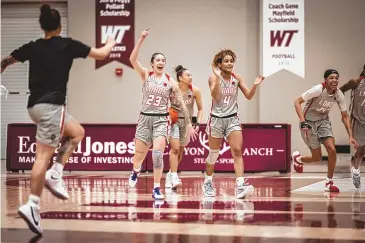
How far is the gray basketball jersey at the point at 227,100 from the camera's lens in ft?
33.9

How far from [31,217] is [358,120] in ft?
22.8

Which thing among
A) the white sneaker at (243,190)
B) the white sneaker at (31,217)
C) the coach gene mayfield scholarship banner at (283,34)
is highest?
the coach gene mayfield scholarship banner at (283,34)

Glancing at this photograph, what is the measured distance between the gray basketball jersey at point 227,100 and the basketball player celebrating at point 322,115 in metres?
1.15

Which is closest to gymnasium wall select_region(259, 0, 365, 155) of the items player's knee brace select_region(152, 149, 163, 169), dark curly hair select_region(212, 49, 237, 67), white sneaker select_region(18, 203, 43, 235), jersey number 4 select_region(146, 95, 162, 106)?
dark curly hair select_region(212, 49, 237, 67)

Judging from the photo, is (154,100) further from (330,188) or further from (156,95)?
(330,188)

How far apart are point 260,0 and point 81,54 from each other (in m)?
14.1

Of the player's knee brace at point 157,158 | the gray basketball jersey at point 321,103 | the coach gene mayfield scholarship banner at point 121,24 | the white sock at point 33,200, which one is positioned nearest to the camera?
the white sock at point 33,200

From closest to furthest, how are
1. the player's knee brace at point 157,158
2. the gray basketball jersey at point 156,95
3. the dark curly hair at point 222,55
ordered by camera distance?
the player's knee brace at point 157,158 < the gray basketball jersey at point 156,95 < the dark curly hair at point 222,55

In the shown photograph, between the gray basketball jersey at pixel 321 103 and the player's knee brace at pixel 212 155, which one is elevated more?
the gray basketball jersey at pixel 321 103

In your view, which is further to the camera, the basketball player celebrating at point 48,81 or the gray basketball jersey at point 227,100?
the gray basketball jersey at point 227,100

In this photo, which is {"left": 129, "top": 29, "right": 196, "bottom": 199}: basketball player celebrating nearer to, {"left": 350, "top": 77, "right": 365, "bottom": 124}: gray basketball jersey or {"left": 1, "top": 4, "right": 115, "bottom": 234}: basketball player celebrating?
{"left": 1, "top": 4, "right": 115, "bottom": 234}: basketball player celebrating

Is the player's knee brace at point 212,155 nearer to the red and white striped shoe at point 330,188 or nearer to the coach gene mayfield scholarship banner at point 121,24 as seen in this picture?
the red and white striped shoe at point 330,188

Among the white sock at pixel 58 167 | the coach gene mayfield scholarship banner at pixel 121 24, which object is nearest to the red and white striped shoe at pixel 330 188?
the white sock at pixel 58 167

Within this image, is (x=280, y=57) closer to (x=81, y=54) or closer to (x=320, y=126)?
(x=320, y=126)
